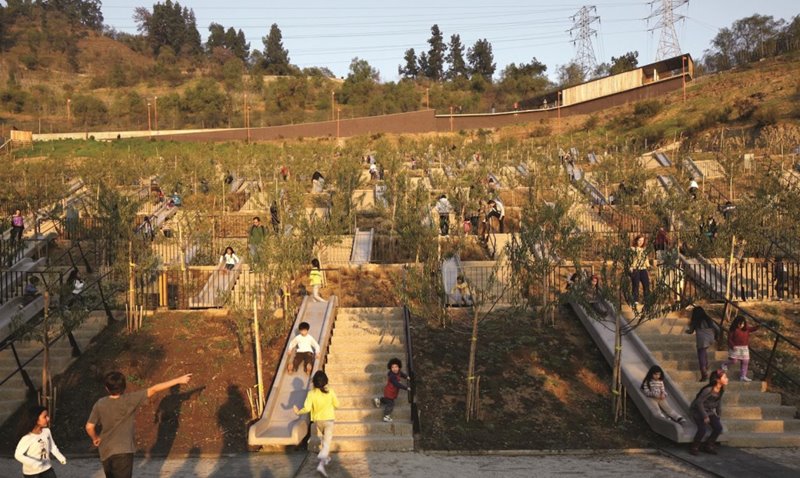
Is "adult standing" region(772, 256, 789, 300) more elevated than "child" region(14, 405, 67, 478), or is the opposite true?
"adult standing" region(772, 256, 789, 300)

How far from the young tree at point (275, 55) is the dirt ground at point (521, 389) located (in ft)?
322

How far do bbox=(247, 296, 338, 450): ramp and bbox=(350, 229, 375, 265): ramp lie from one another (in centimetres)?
484

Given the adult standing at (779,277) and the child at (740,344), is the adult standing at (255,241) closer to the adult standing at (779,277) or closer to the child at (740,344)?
the child at (740,344)

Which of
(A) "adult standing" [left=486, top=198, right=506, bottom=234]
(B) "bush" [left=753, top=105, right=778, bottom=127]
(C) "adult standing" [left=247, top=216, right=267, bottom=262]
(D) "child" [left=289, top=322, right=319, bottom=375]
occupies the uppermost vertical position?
(B) "bush" [left=753, top=105, right=778, bottom=127]

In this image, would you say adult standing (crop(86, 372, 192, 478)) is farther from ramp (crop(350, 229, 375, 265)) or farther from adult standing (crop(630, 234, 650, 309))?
ramp (crop(350, 229, 375, 265))

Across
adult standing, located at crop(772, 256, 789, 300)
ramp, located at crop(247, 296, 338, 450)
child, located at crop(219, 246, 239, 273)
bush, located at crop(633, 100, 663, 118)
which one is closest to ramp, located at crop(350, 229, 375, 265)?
child, located at crop(219, 246, 239, 273)

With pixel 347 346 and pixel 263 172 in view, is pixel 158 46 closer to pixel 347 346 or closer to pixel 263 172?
pixel 263 172

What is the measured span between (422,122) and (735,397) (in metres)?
49.0

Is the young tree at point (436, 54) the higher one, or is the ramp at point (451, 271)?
the young tree at point (436, 54)

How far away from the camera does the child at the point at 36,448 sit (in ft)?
21.6

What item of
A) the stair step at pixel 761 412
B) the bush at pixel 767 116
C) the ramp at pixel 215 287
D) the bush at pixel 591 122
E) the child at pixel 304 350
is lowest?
the stair step at pixel 761 412

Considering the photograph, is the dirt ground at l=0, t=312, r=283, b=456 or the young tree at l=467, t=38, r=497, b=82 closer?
the dirt ground at l=0, t=312, r=283, b=456

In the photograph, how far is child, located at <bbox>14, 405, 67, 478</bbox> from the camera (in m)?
6.58

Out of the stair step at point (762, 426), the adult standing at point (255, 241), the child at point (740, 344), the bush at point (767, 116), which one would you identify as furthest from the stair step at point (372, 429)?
the bush at point (767, 116)
